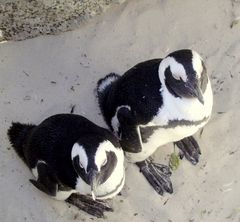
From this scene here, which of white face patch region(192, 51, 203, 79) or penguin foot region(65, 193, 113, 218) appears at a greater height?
white face patch region(192, 51, 203, 79)

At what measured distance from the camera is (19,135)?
12.9ft

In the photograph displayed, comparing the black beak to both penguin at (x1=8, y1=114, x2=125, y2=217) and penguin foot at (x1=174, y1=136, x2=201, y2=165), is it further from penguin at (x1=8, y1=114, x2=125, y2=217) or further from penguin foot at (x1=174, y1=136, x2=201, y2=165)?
penguin foot at (x1=174, y1=136, x2=201, y2=165)

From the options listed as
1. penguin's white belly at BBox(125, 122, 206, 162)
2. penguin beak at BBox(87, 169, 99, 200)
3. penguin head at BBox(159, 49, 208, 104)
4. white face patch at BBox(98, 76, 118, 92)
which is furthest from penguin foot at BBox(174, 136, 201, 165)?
penguin beak at BBox(87, 169, 99, 200)

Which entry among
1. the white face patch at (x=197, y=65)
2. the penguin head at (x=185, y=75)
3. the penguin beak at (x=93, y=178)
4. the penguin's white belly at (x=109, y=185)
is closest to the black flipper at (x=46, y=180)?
the penguin's white belly at (x=109, y=185)

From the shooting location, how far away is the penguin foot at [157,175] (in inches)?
157

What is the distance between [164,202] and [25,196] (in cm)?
74

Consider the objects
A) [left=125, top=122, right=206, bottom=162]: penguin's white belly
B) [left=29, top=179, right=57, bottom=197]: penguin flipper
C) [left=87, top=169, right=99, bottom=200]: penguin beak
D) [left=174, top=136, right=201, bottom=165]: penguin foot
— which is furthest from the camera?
[left=174, top=136, right=201, bottom=165]: penguin foot

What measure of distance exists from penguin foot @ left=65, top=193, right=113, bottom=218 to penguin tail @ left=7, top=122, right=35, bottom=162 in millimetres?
342

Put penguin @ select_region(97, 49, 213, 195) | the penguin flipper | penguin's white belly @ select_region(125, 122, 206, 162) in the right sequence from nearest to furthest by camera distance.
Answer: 1. penguin @ select_region(97, 49, 213, 195)
2. penguin's white belly @ select_region(125, 122, 206, 162)
3. the penguin flipper

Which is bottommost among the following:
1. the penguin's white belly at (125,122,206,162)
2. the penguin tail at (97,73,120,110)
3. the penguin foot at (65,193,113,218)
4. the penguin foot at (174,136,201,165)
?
the penguin foot at (174,136,201,165)

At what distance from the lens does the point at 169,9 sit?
14.6ft

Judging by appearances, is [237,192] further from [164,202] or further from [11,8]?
[11,8]

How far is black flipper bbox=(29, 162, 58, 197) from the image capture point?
3664 millimetres

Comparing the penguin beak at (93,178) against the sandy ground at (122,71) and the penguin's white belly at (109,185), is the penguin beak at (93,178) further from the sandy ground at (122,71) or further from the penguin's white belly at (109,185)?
the sandy ground at (122,71)
